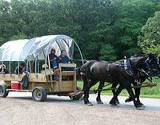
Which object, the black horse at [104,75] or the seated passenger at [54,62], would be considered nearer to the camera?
the black horse at [104,75]

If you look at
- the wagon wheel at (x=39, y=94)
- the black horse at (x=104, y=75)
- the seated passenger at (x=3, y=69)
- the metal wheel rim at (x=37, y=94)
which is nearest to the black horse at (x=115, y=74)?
the black horse at (x=104, y=75)

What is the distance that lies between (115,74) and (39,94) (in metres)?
3.86

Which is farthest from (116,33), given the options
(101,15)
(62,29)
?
(62,29)

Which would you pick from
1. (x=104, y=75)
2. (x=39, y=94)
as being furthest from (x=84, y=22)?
(x=104, y=75)

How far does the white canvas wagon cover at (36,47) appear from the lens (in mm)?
20266

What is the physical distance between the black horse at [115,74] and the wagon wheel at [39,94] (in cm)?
180

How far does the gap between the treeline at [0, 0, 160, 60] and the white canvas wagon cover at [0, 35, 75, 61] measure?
139 ft

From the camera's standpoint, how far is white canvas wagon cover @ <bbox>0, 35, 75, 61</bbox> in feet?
66.5

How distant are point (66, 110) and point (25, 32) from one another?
169 feet

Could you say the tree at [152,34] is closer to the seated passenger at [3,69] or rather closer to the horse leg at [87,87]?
the seated passenger at [3,69]

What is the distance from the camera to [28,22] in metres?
68.8

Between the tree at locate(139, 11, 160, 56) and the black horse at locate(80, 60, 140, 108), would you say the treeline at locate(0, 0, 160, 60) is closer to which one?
the tree at locate(139, 11, 160, 56)

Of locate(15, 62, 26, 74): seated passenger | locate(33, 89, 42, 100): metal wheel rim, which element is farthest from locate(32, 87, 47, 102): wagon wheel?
locate(15, 62, 26, 74): seated passenger

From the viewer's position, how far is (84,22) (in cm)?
6825
